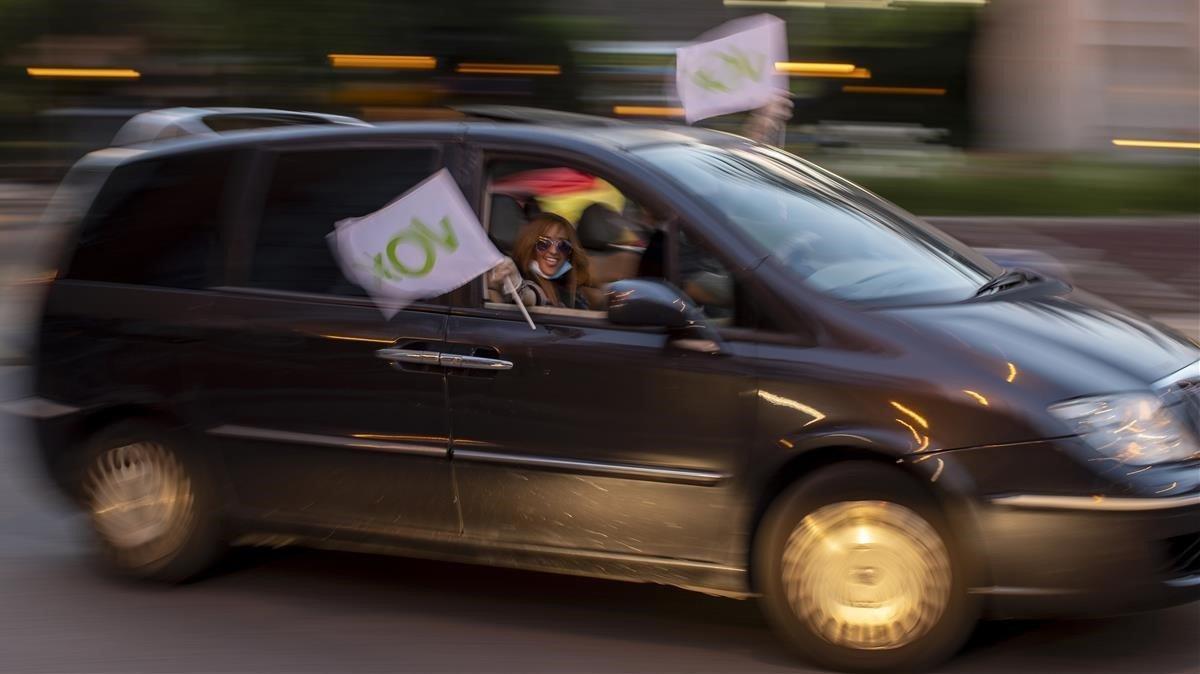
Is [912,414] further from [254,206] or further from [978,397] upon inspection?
[254,206]

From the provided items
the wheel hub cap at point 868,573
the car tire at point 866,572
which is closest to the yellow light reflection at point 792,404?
the car tire at point 866,572

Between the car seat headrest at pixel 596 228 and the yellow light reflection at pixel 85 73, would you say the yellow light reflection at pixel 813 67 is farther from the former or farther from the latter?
the car seat headrest at pixel 596 228

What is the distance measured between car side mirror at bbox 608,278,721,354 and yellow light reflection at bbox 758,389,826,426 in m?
0.21

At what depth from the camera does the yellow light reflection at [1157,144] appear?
1480 centimetres

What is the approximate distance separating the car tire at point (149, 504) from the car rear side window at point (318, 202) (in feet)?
2.46

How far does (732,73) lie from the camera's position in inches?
315

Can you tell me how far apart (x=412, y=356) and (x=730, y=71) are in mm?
3380

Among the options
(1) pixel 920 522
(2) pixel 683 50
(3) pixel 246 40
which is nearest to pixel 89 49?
(3) pixel 246 40

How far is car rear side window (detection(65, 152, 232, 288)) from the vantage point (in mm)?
5715

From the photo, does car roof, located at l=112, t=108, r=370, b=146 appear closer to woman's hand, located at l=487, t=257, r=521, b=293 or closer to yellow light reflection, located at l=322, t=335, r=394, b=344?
yellow light reflection, located at l=322, t=335, r=394, b=344

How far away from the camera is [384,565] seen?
6.10 metres

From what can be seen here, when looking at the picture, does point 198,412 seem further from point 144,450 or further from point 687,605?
point 687,605

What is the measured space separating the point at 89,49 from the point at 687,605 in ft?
43.6

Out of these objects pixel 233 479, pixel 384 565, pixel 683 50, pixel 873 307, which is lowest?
pixel 384 565
